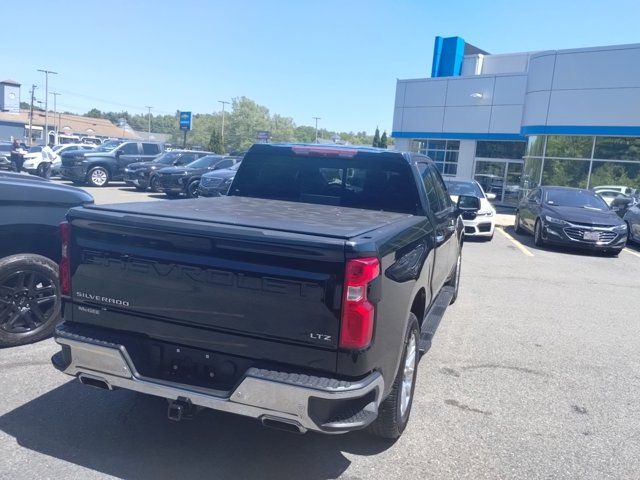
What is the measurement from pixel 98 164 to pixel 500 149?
19.6 metres

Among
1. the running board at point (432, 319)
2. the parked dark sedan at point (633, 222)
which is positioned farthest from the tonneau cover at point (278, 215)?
the parked dark sedan at point (633, 222)

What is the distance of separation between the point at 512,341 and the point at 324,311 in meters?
3.88

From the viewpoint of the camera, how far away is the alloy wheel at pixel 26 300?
4.72 metres

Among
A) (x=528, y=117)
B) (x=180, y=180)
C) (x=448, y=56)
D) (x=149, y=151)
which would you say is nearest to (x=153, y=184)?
(x=180, y=180)

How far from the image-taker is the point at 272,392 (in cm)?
279

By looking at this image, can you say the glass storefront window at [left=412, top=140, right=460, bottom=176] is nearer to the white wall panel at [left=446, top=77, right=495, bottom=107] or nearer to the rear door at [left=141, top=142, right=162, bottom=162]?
the white wall panel at [left=446, top=77, right=495, bottom=107]

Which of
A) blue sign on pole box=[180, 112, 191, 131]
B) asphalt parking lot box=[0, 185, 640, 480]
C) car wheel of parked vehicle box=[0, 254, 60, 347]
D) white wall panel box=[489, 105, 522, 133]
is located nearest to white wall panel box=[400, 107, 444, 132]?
white wall panel box=[489, 105, 522, 133]

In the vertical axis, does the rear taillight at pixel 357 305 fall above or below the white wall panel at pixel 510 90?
below

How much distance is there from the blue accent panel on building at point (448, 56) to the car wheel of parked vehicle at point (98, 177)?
67.4 ft

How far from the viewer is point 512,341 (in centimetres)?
599

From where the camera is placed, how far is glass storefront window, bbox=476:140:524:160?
→ 92.9 ft

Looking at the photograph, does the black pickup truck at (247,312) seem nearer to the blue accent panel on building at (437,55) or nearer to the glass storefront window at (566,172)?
the glass storefront window at (566,172)

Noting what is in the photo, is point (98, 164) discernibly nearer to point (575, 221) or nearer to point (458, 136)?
point (575, 221)

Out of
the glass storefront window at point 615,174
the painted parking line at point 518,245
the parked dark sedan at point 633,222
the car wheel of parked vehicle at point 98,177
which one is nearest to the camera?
the painted parking line at point 518,245
